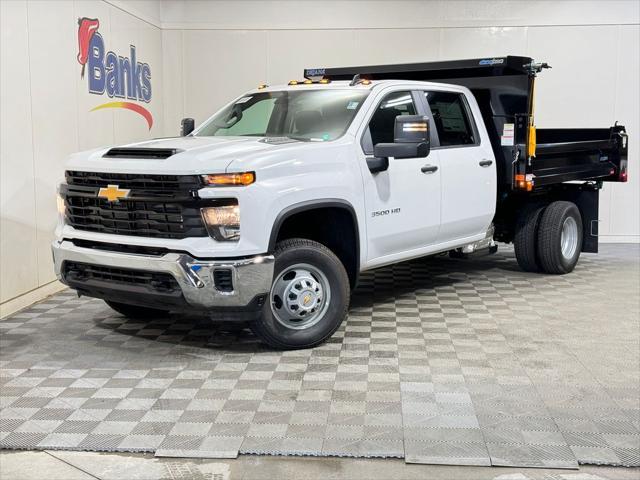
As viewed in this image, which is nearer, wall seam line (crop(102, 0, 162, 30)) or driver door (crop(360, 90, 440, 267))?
driver door (crop(360, 90, 440, 267))

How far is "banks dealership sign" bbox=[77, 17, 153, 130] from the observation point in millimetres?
8547

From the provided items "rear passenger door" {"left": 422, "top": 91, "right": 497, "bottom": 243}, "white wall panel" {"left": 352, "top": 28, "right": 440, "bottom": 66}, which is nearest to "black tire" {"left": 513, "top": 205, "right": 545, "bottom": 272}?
"rear passenger door" {"left": 422, "top": 91, "right": 497, "bottom": 243}

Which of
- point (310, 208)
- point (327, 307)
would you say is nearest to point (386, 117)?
Result: point (310, 208)

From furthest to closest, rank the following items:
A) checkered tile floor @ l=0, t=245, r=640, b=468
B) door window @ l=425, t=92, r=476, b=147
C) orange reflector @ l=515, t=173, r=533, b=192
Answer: orange reflector @ l=515, t=173, r=533, b=192 → door window @ l=425, t=92, r=476, b=147 → checkered tile floor @ l=0, t=245, r=640, b=468

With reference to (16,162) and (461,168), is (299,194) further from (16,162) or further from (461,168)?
(16,162)

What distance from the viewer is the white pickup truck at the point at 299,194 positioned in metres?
5.07

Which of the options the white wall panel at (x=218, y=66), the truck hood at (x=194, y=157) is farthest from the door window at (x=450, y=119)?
the white wall panel at (x=218, y=66)

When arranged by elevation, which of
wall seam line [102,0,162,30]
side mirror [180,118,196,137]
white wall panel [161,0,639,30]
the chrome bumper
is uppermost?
white wall panel [161,0,639,30]

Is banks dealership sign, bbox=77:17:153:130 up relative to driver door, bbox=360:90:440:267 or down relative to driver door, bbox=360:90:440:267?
up

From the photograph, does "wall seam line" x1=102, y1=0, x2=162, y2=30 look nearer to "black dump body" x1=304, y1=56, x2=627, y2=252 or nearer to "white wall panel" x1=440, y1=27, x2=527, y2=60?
"black dump body" x1=304, y1=56, x2=627, y2=252

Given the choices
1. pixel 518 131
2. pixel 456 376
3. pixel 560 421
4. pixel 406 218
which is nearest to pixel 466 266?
pixel 518 131

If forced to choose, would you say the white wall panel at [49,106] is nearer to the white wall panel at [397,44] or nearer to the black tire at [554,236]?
the white wall panel at [397,44]

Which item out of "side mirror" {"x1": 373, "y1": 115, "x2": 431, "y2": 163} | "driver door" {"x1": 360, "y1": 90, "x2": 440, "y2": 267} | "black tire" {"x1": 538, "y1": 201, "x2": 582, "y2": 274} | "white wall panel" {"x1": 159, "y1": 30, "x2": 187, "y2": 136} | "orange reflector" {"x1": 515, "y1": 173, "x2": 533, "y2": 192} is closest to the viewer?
"side mirror" {"x1": 373, "y1": 115, "x2": 431, "y2": 163}

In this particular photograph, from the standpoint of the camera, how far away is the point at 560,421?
4301 millimetres
